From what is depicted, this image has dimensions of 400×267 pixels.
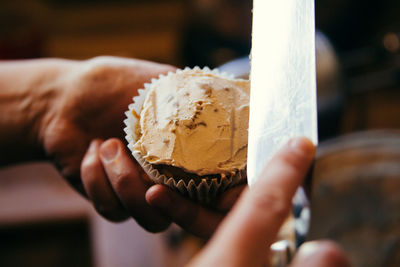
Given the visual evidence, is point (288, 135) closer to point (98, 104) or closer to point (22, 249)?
point (98, 104)

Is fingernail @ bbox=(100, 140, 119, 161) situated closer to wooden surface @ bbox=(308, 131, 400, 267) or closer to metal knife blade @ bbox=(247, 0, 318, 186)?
metal knife blade @ bbox=(247, 0, 318, 186)

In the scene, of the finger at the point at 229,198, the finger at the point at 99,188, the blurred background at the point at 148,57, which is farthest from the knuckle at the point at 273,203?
the blurred background at the point at 148,57

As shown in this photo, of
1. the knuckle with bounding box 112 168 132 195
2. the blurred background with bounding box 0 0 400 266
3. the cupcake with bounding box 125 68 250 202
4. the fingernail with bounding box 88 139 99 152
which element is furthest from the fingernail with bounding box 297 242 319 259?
the blurred background with bounding box 0 0 400 266

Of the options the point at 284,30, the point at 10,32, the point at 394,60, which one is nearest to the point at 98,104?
the point at 284,30

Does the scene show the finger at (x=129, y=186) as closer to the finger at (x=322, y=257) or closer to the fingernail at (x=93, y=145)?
the fingernail at (x=93, y=145)

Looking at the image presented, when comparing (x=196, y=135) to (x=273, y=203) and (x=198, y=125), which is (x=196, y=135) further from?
(x=273, y=203)

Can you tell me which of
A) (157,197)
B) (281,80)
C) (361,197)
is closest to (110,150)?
(157,197)
